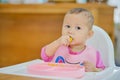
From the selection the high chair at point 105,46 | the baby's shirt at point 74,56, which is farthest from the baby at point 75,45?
the high chair at point 105,46

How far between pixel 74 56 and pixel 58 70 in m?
0.10

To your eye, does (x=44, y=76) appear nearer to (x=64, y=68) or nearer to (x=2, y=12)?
(x=64, y=68)

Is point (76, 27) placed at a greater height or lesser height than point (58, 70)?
greater

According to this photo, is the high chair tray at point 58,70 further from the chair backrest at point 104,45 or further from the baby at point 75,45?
the chair backrest at point 104,45

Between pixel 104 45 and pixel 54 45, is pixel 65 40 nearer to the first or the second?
pixel 54 45

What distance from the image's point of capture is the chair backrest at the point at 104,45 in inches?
42.4

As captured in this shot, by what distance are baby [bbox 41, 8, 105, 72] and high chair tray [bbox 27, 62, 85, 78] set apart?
0.07 meters

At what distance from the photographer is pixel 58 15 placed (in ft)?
7.48

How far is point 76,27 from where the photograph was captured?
2.81ft

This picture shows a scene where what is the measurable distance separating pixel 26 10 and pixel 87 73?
1550 mm

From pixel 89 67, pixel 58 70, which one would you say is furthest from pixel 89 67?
pixel 58 70

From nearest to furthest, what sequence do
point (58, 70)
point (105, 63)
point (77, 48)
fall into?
point (58, 70) → point (77, 48) → point (105, 63)

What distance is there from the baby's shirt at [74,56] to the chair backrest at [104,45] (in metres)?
0.16

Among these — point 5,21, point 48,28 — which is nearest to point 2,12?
point 5,21
